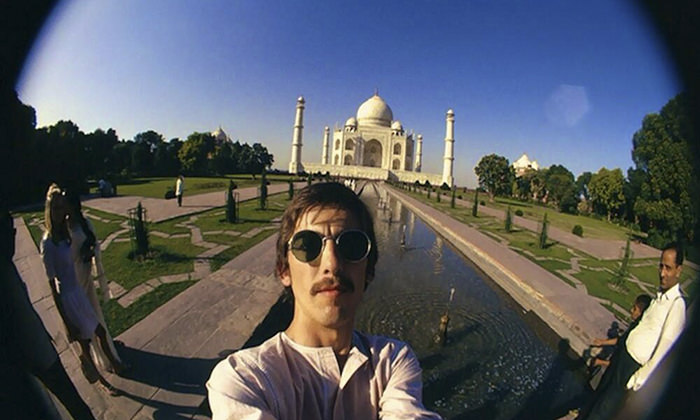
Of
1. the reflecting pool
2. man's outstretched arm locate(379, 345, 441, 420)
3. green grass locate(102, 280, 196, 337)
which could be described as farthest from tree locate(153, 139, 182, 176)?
the reflecting pool

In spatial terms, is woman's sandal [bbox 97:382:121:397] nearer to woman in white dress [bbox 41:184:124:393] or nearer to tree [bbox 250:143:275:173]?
woman in white dress [bbox 41:184:124:393]

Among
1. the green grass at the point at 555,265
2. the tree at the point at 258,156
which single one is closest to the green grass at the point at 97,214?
the tree at the point at 258,156

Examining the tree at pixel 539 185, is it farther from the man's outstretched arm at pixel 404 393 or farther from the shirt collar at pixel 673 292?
the man's outstretched arm at pixel 404 393

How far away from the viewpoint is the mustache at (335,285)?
1.79ft

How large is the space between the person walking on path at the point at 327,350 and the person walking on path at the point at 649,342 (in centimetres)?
56

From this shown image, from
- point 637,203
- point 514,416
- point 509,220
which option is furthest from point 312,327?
point 509,220

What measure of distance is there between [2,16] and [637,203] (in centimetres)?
155

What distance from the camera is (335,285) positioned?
1.79 ft

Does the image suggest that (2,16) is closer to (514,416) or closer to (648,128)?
(648,128)

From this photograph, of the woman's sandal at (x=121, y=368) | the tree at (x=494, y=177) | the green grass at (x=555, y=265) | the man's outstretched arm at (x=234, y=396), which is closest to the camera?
the man's outstretched arm at (x=234, y=396)

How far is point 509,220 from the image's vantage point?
15.9 ft

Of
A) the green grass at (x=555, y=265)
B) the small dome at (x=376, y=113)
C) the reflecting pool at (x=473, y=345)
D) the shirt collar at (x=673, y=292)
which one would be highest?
the small dome at (x=376, y=113)

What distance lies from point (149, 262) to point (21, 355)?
1.45ft

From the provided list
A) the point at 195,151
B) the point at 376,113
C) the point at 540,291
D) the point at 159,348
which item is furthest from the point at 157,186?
the point at 376,113
